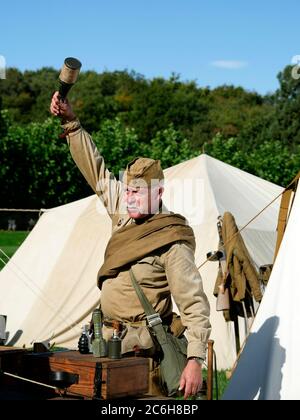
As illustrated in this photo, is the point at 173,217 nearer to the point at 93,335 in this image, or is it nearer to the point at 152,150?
the point at 93,335

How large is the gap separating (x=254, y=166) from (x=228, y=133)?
1747 centimetres

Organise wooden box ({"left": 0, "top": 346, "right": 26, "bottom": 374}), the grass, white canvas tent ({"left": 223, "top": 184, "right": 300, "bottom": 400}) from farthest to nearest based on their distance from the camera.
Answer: the grass, white canvas tent ({"left": 223, "top": 184, "right": 300, "bottom": 400}), wooden box ({"left": 0, "top": 346, "right": 26, "bottom": 374})

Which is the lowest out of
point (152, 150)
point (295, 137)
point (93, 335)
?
point (93, 335)

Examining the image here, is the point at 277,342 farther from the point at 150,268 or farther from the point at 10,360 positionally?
the point at 10,360

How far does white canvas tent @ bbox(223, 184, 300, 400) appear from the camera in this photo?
14.4 ft

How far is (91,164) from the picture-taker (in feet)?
12.4

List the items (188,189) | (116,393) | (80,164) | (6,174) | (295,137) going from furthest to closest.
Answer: (295,137)
(6,174)
(188,189)
(80,164)
(116,393)

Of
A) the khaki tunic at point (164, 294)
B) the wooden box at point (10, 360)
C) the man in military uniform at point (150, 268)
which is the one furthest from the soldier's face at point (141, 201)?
the wooden box at point (10, 360)

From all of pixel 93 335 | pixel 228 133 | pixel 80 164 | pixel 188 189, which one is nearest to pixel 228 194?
pixel 188 189

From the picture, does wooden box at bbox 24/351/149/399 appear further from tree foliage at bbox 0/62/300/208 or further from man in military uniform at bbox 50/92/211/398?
tree foliage at bbox 0/62/300/208

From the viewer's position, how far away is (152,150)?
112ft

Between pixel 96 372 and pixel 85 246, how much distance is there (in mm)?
7265

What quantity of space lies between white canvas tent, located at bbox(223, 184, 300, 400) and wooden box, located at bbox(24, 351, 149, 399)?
1.65 m

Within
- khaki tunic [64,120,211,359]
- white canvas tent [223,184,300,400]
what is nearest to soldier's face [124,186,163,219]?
khaki tunic [64,120,211,359]
